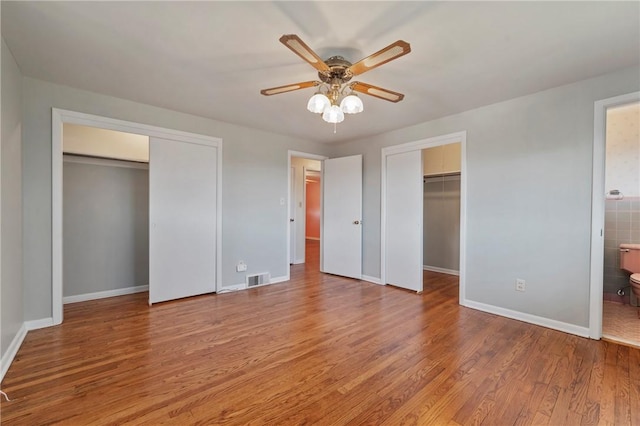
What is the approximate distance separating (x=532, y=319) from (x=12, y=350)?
4.50 m

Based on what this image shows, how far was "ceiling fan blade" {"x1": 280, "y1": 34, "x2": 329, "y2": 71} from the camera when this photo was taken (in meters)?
1.49

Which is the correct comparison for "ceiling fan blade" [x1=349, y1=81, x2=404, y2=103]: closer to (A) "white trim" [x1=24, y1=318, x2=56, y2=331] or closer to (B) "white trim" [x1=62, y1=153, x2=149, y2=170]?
(B) "white trim" [x1=62, y1=153, x2=149, y2=170]

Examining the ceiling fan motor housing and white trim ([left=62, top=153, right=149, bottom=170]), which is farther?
white trim ([left=62, top=153, right=149, bottom=170])

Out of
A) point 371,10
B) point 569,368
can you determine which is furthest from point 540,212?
point 371,10

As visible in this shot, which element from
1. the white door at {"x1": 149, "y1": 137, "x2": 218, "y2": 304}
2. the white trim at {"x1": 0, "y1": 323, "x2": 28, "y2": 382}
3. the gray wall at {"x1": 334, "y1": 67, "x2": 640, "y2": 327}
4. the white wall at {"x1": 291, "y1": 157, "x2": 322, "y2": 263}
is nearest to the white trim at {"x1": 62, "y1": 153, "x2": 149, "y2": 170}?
the white door at {"x1": 149, "y1": 137, "x2": 218, "y2": 304}

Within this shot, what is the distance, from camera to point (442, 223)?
516 centimetres

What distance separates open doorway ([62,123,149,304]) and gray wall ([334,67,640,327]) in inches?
162

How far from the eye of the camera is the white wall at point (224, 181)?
266 centimetres

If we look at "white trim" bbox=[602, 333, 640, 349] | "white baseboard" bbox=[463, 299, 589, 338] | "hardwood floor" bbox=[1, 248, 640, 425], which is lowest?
"hardwood floor" bbox=[1, 248, 640, 425]

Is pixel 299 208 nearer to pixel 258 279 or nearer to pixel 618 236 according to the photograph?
pixel 258 279

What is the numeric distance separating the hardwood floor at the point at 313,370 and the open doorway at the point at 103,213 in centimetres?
59

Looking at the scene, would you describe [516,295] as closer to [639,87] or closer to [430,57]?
[639,87]

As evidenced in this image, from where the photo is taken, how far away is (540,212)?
9.36 feet

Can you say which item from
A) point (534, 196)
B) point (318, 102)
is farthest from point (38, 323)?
point (534, 196)
